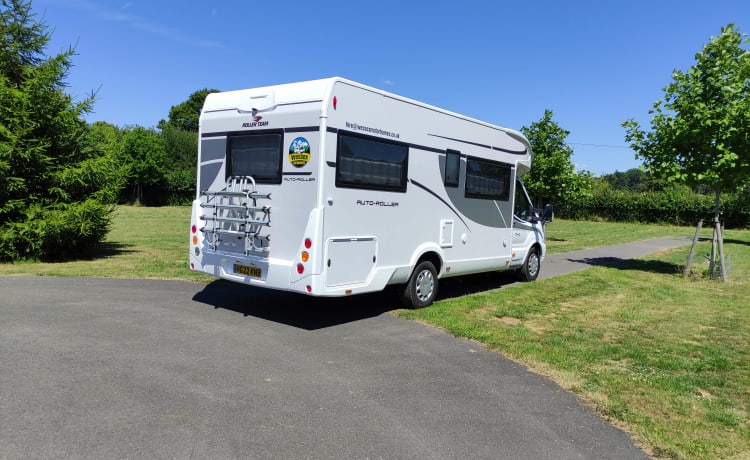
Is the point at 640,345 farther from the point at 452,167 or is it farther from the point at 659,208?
the point at 659,208

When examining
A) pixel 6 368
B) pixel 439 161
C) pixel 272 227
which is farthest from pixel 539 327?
pixel 6 368

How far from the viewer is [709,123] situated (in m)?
11.1

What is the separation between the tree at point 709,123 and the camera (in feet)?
36.5

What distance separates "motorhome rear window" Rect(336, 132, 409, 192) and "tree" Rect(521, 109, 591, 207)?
1476 cm

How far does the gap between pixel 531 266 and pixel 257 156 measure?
6759 millimetres

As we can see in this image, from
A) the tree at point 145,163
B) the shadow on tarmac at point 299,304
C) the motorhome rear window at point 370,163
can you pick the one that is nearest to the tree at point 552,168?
the shadow on tarmac at point 299,304

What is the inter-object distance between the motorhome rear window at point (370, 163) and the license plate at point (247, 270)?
5.10 feet

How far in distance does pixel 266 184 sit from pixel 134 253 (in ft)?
25.6

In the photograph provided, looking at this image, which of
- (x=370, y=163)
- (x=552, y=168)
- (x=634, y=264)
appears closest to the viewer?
(x=370, y=163)

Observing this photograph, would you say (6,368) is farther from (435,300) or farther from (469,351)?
(435,300)

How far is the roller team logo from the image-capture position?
6.32m

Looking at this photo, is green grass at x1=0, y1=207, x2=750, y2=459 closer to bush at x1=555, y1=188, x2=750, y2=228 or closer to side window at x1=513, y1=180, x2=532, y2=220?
side window at x1=513, y1=180, x2=532, y2=220

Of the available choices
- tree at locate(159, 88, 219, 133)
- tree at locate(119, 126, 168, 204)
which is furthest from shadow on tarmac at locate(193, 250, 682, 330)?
tree at locate(159, 88, 219, 133)

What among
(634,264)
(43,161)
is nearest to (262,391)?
(43,161)
